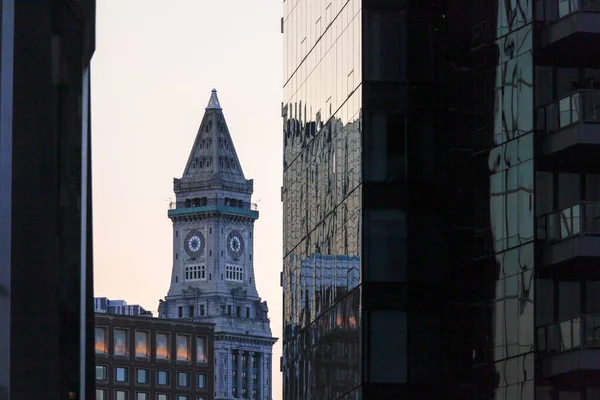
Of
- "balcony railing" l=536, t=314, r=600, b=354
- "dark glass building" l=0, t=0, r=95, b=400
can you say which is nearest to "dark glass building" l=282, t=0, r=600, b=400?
"balcony railing" l=536, t=314, r=600, b=354

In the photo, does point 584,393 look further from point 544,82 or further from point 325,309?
point 325,309

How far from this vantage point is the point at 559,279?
72188 millimetres

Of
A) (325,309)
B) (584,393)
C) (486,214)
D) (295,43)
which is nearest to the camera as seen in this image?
(584,393)

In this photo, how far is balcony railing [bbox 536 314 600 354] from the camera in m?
69.9

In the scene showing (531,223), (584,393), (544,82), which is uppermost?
(544,82)

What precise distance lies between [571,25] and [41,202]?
62.4 ft

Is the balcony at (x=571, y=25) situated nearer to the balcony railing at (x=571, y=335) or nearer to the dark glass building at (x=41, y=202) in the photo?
the balcony railing at (x=571, y=335)

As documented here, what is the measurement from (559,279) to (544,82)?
623 cm

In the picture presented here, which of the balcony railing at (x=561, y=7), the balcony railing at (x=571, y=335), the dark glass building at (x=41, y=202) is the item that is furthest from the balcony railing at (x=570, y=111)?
the dark glass building at (x=41, y=202)

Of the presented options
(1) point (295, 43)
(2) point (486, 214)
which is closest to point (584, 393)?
(2) point (486, 214)

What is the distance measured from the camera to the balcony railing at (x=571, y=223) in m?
70.9

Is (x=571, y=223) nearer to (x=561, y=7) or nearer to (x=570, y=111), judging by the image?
(x=570, y=111)

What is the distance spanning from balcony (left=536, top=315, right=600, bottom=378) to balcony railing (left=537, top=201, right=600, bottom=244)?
2.67 metres

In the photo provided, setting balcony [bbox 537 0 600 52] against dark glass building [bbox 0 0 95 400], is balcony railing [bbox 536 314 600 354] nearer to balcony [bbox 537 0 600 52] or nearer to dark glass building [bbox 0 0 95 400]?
balcony [bbox 537 0 600 52]
